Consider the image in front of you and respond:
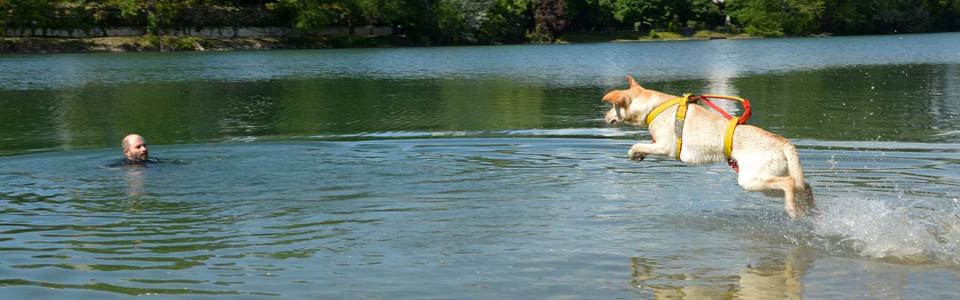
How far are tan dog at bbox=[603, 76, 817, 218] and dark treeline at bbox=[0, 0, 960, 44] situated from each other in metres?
76.3

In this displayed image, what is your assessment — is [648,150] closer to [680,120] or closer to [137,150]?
[680,120]

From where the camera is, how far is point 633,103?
10344 millimetres

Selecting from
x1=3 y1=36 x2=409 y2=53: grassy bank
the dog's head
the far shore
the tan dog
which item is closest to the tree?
the far shore

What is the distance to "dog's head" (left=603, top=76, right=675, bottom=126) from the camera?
10.2m

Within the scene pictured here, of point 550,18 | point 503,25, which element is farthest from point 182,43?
point 550,18

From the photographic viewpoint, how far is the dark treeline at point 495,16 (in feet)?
273

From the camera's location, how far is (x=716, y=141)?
9.47 m

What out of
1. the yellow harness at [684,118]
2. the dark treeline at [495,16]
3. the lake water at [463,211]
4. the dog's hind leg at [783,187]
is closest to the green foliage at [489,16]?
the dark treeline at [495,16]

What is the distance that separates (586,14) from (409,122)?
9546cm

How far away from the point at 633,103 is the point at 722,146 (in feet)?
4.13

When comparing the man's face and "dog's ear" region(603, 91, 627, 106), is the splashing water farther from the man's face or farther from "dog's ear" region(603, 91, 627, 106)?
the man's face

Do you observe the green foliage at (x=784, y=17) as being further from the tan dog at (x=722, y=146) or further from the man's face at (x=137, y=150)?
the tan dog at (x=722, y=146)

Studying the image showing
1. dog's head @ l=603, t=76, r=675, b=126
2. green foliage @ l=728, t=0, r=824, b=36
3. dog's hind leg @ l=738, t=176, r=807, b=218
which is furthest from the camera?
green foliage @ l=728, t=0, r=824, b=36

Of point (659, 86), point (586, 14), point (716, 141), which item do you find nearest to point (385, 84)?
point (659, 86)
